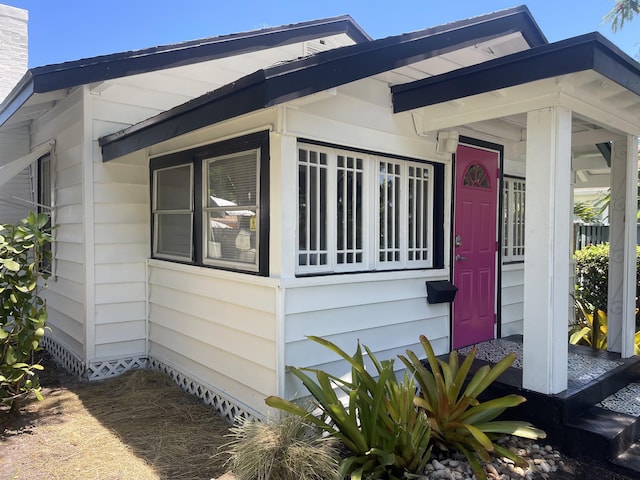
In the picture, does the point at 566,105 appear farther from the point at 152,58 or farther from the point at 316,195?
the point at 152,58

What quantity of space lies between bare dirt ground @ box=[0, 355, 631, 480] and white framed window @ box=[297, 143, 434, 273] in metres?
1.61

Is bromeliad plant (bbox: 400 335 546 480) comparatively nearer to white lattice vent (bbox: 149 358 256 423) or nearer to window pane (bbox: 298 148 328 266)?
window pane (bbox: 298 148 328 266)

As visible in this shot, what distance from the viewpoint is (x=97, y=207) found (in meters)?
5.16

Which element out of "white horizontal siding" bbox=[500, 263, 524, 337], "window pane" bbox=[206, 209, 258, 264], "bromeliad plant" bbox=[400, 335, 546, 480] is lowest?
"bromeliad plant" bbox=[400, 335, 546, 480]

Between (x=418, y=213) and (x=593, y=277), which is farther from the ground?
(x=418, y=213)

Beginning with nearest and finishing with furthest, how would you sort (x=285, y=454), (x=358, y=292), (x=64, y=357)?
(x=285, y=454), (x=358, y=292), (x=64, y=357)

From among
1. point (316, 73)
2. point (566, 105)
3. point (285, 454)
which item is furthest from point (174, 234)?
point (566, 105)

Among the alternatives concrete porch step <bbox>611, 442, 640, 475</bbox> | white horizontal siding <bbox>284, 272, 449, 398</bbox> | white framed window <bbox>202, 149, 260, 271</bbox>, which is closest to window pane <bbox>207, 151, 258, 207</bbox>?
white framed window <bbox>202, 149, 260, 271</bbox>

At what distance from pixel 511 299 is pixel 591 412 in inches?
94.5

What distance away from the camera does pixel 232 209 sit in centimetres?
424

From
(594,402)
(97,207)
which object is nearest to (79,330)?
(97,207)

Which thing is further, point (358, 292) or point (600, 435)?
point (358, 292)

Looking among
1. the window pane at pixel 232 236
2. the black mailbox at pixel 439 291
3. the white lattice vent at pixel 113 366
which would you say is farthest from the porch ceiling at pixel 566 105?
the white lattice vent at pixel 113 366

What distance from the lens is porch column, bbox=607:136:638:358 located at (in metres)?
4.40
